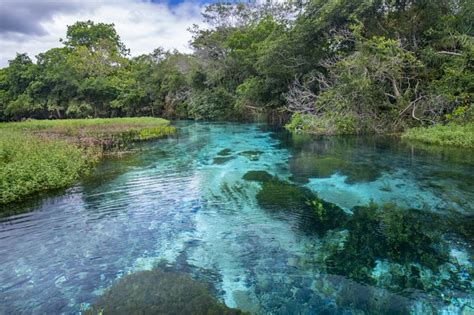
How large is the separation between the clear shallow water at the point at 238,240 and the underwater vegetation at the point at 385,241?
1.3 inches

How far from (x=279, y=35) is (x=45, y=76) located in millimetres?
26073

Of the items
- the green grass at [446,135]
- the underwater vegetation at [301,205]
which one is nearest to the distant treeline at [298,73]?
the green grass at [446,135]

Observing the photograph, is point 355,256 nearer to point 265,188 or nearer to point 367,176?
point 265,188

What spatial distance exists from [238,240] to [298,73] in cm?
1970

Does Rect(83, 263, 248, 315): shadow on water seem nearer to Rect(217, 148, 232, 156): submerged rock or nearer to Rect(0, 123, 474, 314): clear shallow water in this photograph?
Rect(0, 123, 474, 314): clear shallow water

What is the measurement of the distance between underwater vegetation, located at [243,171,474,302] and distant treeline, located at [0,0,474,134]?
10.4 m

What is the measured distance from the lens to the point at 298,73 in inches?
917

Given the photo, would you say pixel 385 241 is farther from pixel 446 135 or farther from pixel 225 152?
pixel 446 135

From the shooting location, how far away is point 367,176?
9.45 m

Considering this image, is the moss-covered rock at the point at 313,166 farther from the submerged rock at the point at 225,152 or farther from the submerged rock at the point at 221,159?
the submerged rock at the point at 225,152

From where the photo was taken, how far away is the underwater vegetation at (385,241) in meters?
4.34

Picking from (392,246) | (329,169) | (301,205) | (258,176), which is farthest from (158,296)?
(329,169)

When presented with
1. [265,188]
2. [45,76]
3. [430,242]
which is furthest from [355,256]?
[45,76]

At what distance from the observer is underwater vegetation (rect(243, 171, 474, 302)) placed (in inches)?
171
